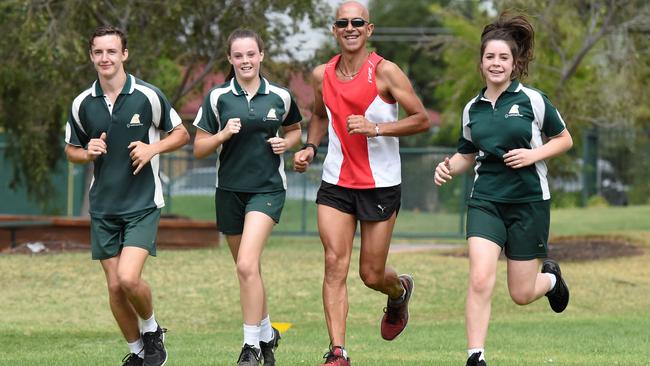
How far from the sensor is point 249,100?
9.11 m

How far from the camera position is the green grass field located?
11164mm

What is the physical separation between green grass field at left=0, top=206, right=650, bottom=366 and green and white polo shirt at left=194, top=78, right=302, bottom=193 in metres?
1.53

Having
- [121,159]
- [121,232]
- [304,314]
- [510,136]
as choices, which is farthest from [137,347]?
[304,314]

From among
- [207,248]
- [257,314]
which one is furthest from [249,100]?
[207,248]

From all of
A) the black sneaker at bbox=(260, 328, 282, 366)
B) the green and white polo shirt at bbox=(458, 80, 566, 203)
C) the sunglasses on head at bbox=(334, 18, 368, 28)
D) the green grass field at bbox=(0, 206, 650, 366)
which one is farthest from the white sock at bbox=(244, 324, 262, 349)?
the sunglasses on head at bbox=(334, 18, 368, 28)

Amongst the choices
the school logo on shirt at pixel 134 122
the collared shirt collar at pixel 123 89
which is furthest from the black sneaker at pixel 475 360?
the collared shirt collar at pixel 123 89

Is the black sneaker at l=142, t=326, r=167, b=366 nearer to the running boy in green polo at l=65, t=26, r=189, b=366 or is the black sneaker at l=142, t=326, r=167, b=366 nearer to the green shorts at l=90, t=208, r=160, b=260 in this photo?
the running boy in green polo at l=65, t=26, r=189, b=366

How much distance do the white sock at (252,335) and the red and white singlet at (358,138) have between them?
A: 1207 millimetres

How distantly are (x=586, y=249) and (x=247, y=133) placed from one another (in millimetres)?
14075

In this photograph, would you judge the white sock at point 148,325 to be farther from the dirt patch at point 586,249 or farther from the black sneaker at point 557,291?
the dirt patch at point 586,249

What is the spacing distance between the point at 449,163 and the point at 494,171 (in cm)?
33

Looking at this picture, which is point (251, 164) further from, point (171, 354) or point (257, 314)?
point (171, 354)

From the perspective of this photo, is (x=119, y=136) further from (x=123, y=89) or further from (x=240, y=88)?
(x=240, y=88)

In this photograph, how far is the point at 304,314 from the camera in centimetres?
1631
